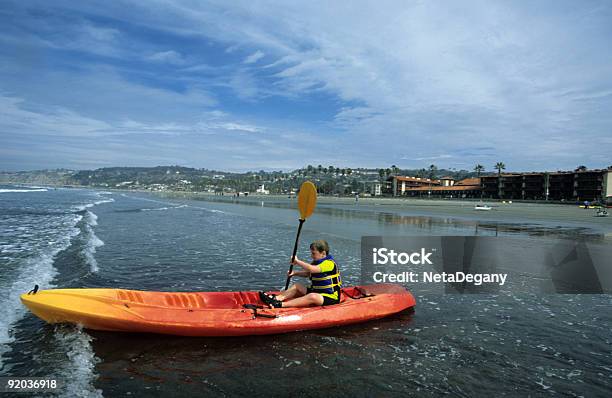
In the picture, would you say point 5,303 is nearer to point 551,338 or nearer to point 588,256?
point 551,338

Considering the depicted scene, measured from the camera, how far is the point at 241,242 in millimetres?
19875

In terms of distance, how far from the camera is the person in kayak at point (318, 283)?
812cm

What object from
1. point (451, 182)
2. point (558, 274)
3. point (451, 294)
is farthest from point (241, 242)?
point (451, 182)

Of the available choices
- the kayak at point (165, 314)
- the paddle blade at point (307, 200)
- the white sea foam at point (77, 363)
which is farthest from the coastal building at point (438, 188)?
the white sea foam at point (77, 363)

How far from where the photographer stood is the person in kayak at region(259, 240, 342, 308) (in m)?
8.12

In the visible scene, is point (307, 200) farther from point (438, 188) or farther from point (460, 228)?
point (438, 188)

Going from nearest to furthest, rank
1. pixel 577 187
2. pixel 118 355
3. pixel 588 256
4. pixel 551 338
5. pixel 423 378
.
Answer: pixel 423 378
pixel 118 355
pixel 551 338
pixel 588 256
pixel 577 187

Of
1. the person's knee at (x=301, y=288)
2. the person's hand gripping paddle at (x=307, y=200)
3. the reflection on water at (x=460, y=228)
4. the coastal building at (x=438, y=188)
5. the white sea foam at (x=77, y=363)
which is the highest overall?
the coastal building at (x=438, y=188)

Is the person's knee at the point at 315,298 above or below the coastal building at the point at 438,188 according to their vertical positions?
below

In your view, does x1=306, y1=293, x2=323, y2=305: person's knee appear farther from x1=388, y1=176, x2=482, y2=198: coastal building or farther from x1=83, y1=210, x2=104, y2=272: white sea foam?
x1=388, y1=176, x2=482, y2=198: coastal building

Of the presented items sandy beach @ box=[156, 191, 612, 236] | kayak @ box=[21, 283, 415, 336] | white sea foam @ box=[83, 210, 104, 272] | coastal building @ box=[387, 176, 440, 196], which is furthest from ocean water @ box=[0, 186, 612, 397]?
coastal building @ box=[387, 176, 440, 196]

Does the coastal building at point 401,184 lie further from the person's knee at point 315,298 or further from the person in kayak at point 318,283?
the person's knee at point 315,298

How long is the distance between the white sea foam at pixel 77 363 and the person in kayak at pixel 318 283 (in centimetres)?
312

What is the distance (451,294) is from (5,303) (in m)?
10.6
